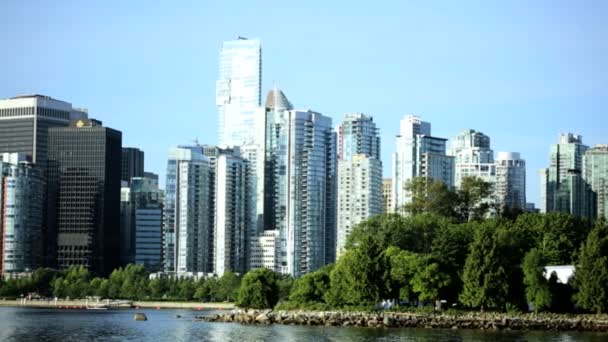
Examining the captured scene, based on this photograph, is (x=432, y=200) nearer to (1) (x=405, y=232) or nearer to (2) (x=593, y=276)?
(1) (x=405, y=232)

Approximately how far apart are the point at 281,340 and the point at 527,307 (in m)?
24.7

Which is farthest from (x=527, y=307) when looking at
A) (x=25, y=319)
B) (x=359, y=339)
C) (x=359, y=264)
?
(x=25, y=319)

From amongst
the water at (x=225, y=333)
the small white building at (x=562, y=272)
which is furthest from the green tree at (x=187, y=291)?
the small white building at (x=562, y=272)

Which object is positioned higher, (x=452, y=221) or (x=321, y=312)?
(x=452, y=221)

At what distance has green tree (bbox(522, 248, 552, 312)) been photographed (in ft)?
322

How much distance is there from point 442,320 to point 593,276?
11.6 metres

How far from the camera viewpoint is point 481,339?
84750mm

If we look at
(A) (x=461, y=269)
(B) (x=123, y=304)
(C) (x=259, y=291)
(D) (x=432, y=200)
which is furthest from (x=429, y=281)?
(B) (x=123, y=304)

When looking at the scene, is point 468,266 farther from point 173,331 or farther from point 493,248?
point 173,331

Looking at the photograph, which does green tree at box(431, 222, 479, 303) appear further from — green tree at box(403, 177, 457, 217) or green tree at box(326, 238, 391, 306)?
green tree at box(403, 177, 457, 217)

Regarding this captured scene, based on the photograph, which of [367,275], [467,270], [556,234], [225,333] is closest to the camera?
[225,333]

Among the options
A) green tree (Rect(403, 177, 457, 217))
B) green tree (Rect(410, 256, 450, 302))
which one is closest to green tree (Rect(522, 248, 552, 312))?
green tree (Rect(410, 256, 450, 302))

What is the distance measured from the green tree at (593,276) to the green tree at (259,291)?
28465mm

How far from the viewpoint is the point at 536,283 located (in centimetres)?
9850
